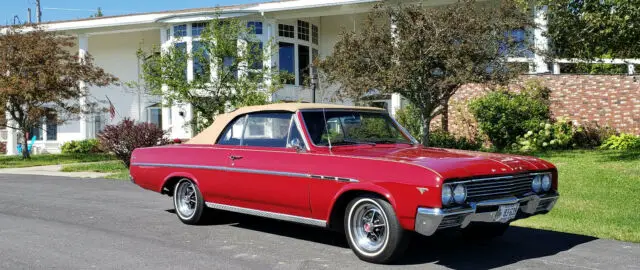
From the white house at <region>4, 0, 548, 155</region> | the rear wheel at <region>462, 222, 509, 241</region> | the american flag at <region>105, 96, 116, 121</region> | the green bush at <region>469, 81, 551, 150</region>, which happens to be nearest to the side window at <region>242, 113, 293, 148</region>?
the rear wheel at <region>462, 222, 509, 241</region>

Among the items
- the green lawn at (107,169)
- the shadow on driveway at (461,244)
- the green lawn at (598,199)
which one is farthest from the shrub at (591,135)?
the green lawn at (107,169)

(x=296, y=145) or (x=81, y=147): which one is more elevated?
(x=296, y=145)

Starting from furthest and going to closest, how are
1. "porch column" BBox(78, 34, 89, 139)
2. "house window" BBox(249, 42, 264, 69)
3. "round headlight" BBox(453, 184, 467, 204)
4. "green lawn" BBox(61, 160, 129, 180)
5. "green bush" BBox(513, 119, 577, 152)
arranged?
"porch column" BBox(78, 34, 89, 139)
"green bush" BBox(513, 119, 577, 152)
"house window" BBox(249, 42, 264, 69)
"green lawn" BBox(61, 160, 129, 180)
"round headlight" BBox(453, 184, 467, 204)

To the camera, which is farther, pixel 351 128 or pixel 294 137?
pixel 351 128

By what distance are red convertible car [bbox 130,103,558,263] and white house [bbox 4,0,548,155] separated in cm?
1400

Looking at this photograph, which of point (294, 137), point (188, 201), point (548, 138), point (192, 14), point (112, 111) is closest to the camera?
point (294, 137)

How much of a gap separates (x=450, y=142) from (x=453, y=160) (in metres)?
14.4

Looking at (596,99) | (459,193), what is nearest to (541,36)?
(596,99)

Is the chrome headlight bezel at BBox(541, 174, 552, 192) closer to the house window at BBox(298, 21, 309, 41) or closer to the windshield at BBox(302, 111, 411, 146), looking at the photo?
the windshield at BBox(302, 111, 411, 146)

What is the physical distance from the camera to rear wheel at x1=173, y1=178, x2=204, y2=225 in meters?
7.46

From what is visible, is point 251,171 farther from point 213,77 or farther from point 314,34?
point 314,34

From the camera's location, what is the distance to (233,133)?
7301 mm

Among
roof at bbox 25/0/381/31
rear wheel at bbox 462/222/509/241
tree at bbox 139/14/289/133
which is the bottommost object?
rear wheel at bbox 462/222/509/241

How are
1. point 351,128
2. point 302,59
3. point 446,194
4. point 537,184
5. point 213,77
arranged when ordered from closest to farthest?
1. point 446,194
2. point 537,184
3. point 351,128
4. point 213,77
5. point 302,59
